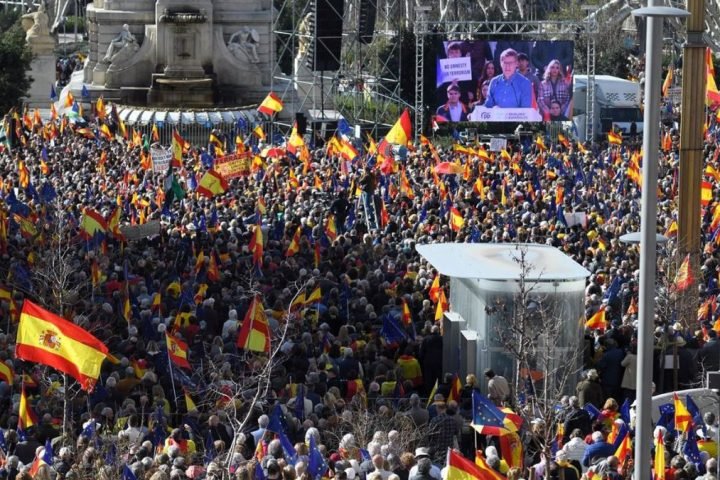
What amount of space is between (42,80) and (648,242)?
5497cm

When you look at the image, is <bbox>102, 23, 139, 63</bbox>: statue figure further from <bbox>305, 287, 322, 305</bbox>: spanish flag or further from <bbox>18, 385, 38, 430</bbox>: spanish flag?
<bbox>18, 385, 38, 430</bbox>: spanish flag

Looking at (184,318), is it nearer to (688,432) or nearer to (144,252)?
(144,252)

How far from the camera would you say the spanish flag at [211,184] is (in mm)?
34094

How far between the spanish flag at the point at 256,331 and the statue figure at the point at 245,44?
40160mm

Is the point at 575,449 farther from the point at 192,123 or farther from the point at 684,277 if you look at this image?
the point at 192,123

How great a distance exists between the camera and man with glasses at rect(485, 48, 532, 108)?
5234 cm

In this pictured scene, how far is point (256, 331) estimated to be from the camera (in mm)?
21562

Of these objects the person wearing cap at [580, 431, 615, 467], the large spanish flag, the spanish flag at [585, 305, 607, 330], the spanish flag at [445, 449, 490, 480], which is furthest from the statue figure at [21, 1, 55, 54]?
the spanish flag at [445, 449, 490, 480]

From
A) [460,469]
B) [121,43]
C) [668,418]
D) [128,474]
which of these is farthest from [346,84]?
[460,469]

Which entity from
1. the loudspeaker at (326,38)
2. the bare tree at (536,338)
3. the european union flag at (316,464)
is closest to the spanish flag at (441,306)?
the bare tree at (536,338)

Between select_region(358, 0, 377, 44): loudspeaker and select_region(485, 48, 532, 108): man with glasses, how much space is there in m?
3.74

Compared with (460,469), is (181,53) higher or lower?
higher

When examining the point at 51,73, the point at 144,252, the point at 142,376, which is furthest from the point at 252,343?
the point at 51,73

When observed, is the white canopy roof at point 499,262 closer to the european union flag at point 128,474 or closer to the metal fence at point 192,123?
the european union flag at point 128,474
